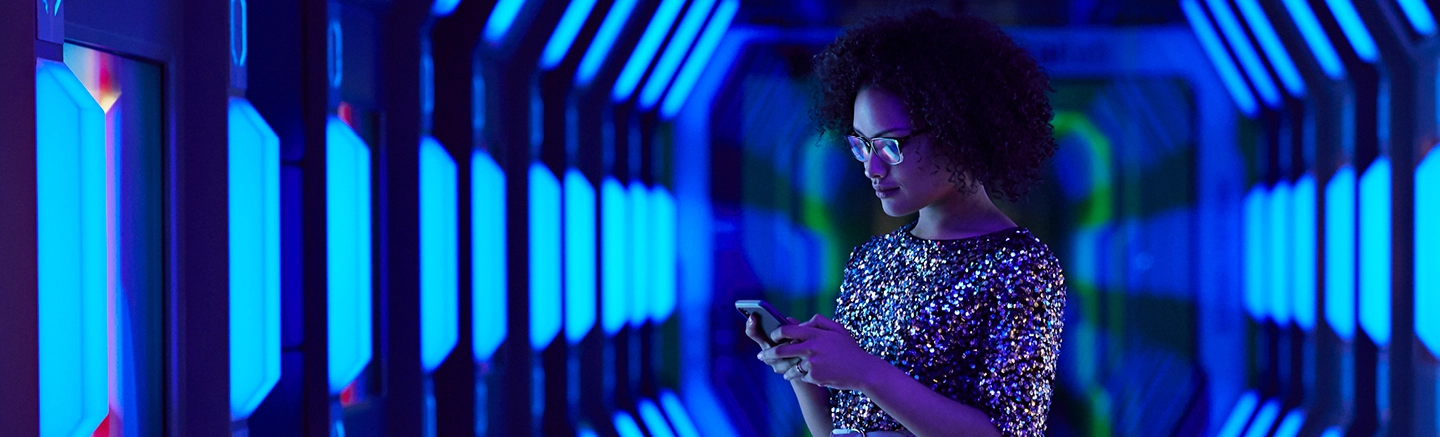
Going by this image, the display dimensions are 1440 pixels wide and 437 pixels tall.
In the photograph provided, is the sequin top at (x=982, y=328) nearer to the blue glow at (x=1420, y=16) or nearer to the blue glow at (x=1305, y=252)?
the blue glow at (x=1420, y=16)

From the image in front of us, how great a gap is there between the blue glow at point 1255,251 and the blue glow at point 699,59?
344cm

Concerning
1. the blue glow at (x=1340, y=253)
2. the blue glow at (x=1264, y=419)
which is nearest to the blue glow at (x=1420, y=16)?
the blue glow at (x=1340, y=253)

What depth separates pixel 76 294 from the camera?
2.21 metres

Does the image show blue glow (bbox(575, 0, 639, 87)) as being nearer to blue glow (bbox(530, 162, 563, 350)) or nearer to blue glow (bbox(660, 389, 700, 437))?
blue glow (bbox(530, 162, 563, 350))

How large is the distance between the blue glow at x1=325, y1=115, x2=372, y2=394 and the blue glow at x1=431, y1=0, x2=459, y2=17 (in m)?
0.51

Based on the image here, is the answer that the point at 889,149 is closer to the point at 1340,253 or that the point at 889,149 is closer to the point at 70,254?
the point at 70,254

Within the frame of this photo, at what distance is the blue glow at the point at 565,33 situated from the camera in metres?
4.98

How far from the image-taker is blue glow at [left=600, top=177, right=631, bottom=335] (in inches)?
260

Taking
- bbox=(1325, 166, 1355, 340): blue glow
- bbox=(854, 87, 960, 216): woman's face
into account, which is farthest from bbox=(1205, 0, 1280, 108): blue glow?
bbox=(854, 87, 960, 216): woman's face

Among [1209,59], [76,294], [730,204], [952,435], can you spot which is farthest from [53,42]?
[1209,59]

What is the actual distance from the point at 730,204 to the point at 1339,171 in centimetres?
369

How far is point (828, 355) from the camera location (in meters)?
1.35

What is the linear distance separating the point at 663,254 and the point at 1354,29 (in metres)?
4.22

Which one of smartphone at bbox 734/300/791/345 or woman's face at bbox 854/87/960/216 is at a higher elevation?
woman's face at bbox 854/87/960/216
